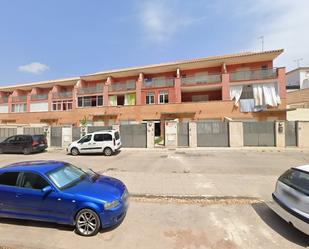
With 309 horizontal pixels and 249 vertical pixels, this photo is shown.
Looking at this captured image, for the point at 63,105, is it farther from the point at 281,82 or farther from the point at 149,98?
the point at 281,82

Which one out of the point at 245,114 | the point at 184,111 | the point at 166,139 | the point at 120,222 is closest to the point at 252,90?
the point at 245,114

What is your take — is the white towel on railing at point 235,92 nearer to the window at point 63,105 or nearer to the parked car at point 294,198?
the parked car at point 294,198

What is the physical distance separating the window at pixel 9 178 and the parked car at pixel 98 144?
1134 cm

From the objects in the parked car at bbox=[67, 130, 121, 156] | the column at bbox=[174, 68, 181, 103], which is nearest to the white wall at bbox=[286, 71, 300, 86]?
the column at bbox=[174, 68, 181, 103]

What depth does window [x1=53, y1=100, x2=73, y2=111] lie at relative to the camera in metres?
36.3

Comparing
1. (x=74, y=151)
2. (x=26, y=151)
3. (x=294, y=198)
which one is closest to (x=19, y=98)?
(x=26, y=151)

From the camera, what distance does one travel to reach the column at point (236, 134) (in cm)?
2048

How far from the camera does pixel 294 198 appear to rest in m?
4.69

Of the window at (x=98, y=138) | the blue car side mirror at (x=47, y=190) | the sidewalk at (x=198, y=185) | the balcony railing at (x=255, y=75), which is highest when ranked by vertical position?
the balcony railing at (x=255, y=75)

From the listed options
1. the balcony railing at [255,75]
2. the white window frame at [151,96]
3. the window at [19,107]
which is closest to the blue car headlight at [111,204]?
the balcony railing at [255,75]

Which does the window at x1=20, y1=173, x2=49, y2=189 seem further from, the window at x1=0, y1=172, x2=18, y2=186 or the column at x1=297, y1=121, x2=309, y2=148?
Result: the column at x1=297, y1=121, x2=309, y2=148

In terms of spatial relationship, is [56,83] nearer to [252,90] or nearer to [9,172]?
[252,90]

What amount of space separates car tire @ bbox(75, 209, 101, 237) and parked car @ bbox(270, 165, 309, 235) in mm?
3835

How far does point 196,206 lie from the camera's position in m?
6.37
